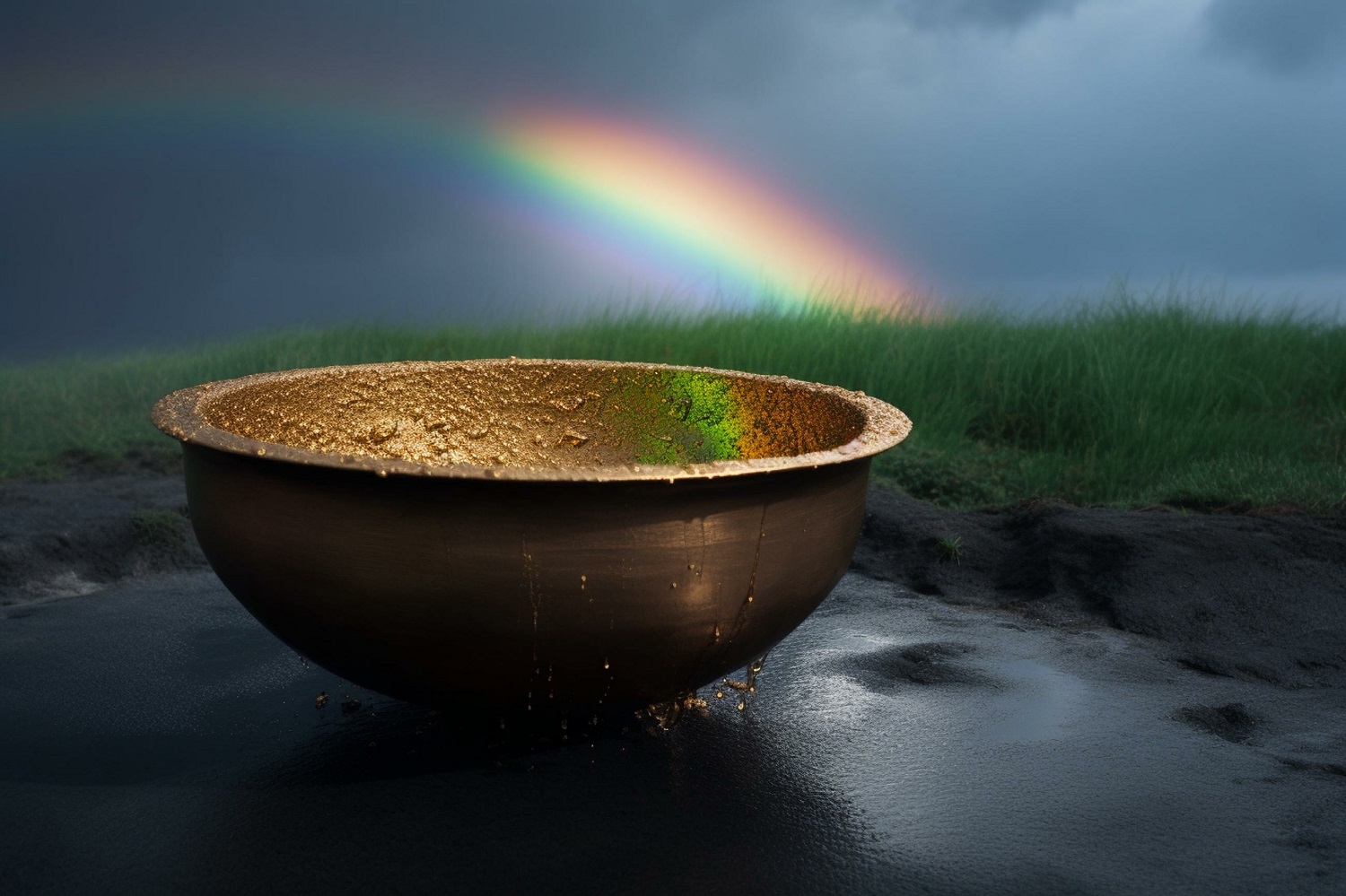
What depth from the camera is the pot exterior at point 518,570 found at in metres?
1.88

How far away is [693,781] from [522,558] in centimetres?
76

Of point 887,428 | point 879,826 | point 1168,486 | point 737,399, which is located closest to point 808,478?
point 887,428

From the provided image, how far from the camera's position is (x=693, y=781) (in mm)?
2369

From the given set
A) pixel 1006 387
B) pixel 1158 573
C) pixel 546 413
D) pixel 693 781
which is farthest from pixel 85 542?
pixel 1006 387

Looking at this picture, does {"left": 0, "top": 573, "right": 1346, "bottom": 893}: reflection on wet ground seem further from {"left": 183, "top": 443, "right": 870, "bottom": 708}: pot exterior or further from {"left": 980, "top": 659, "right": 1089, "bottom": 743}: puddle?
{"left": 183, "top": 443, "right": 870, "bottom": 708}: pot exterior

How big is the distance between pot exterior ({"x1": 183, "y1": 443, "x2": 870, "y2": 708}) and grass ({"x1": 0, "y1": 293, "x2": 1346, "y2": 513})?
3.07 meters

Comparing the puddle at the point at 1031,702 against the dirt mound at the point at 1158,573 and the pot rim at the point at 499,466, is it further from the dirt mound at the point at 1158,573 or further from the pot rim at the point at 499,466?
the pot rim at the point at 499,466

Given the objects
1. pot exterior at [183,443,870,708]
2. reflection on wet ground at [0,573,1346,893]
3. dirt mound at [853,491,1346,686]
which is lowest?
reflection on wet ground at [0,573,1346,893]

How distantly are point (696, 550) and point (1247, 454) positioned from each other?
4.28 metres

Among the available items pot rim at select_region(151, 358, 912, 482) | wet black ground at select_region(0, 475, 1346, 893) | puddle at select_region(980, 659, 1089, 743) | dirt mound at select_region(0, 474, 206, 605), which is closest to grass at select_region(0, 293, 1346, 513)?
dirt mound at select_region(0, 474, 206, 605)

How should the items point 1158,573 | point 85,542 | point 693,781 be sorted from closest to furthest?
point 693,781 → point 1158,573 → point 85,542

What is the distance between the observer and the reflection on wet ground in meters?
2.07

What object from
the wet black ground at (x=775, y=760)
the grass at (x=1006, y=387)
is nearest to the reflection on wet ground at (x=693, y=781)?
the wet black ground at (x=775, y=760)

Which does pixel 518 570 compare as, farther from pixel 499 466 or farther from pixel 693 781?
pixel 693 781
